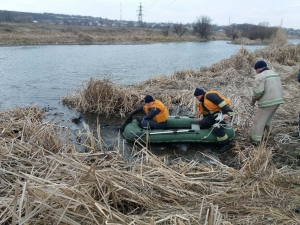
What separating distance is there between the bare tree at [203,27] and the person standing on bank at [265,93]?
52737mm

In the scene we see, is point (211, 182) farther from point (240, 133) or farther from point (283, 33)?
point (283, 33)

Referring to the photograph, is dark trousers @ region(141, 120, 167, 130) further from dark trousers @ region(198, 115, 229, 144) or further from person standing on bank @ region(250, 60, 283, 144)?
person standing on bank @ region(250, 60, 283, 144)

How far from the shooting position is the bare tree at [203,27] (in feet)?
183

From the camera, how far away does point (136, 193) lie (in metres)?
3.16

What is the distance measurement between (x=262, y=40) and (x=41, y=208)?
156ft

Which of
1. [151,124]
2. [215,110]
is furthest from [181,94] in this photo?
[215,110]

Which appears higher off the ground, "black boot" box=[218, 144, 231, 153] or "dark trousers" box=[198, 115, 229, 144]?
"dark trousers" box=[198, 115, 229, 144]

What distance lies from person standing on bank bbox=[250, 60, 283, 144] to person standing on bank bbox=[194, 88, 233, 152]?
0.61 m

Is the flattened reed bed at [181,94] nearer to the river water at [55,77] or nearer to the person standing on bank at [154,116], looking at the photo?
the river water at [55,77]

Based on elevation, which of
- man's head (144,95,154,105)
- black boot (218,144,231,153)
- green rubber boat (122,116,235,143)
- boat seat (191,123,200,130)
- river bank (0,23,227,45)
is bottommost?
black boot (218,144,231,153)

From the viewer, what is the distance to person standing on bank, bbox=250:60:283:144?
18.1 ft

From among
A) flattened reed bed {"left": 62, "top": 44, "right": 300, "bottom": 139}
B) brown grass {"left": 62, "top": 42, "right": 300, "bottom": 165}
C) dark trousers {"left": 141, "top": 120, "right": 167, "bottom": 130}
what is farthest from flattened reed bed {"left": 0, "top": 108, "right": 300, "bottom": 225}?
flattened reed bed {"left": 62, "top": 44, "right": 300, "bottom": 139}

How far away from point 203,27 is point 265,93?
53594 mm

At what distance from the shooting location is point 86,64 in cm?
1917
